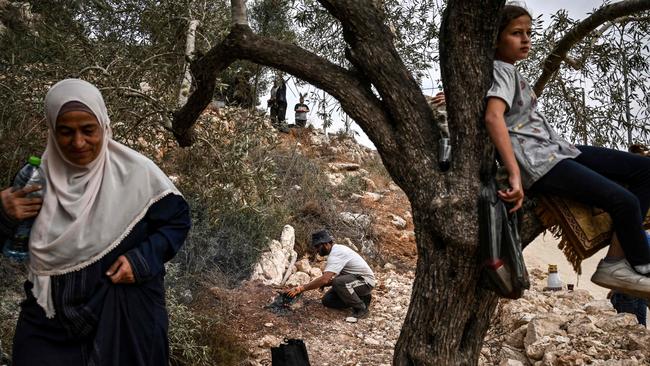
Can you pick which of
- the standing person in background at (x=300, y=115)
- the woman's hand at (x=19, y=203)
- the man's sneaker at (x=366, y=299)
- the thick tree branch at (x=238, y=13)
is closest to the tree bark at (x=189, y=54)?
the thick tree branch at (x=238, y=13)

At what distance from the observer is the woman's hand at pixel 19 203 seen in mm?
2195

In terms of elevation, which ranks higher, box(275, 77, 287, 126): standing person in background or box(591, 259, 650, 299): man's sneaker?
box(275, 77, 287, 126): standing person in background

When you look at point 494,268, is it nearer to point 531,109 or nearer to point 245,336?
point 531,109

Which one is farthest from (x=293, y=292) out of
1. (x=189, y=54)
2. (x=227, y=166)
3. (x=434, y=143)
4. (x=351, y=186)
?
(x=351, y=186)

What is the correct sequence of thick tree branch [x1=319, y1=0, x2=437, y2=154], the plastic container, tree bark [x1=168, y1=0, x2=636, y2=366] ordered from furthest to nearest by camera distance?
the plastic container < thick tree branch [x1=319, y1=0, x2=437, y2=154] < tree bark [x1=168, y1=0, x2=636, y2=366]

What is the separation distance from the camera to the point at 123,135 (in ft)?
15.5

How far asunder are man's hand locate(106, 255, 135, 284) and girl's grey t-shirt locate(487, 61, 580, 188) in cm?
178

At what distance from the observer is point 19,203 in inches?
87.0

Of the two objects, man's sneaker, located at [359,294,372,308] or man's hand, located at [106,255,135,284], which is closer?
man's hand, located at [106,255,135,284]

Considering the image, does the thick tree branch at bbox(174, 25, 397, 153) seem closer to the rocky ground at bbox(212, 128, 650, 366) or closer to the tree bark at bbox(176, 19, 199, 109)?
the tree bark at bbox(176, 19, 199, 109)

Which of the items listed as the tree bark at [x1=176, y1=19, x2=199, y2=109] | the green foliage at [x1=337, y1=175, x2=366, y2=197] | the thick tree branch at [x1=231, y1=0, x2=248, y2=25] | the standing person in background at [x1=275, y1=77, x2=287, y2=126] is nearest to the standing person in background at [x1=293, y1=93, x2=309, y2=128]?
the standing person in background at [x1=275, y1=77, x2=287, y2=126]

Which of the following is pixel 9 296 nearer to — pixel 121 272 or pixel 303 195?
pixel 121 272

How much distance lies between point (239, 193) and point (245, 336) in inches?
69.1

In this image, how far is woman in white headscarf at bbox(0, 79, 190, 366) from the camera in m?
2.22
